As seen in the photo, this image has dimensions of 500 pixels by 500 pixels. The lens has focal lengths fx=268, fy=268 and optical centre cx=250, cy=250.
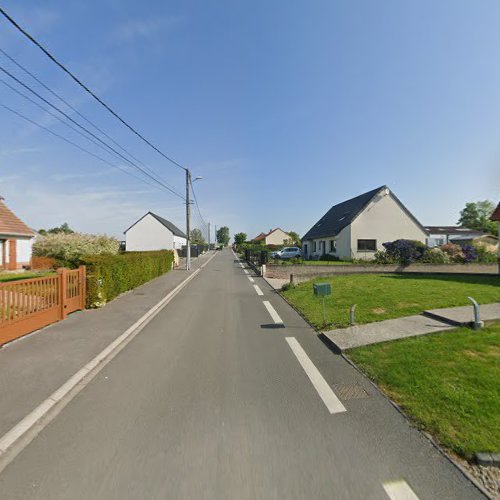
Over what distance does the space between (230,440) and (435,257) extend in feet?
69.8

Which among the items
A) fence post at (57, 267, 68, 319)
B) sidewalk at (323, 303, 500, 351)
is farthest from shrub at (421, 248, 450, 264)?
fence post at (57, 267, 68, 319)

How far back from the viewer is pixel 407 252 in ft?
63.7

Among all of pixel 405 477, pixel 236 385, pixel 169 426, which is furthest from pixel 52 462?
pixel 405 477

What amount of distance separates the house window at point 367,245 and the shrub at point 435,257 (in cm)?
591

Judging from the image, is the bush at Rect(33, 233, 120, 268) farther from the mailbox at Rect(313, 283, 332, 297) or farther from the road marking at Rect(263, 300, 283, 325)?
the mailbox at Rect(313, 283, 332, 297)

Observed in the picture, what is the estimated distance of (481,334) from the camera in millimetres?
5484

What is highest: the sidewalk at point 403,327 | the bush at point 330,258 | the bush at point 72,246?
the bush at point 72,246

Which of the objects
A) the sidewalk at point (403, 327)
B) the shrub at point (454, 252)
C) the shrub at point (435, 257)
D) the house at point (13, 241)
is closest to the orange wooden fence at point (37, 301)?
the sidewalk at point (403, 327)

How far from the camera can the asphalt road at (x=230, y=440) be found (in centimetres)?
231

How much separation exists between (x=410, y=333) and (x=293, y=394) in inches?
136

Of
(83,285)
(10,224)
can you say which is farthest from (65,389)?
(10,224)

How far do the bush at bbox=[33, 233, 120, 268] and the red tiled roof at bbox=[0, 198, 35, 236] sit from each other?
5.65 ft

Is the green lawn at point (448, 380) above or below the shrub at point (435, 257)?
below

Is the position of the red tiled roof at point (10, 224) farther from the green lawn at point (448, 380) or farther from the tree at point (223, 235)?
the tree at point (223, 235)
